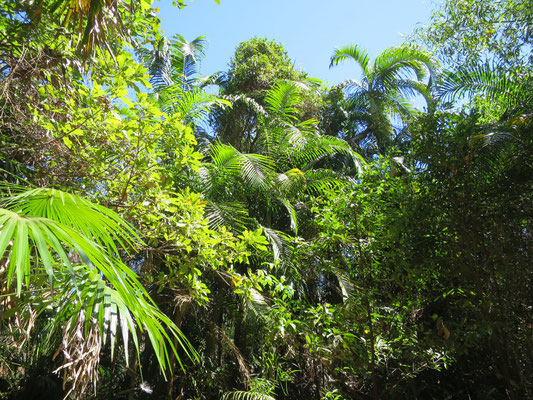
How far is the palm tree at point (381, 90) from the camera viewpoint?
9984 millimetres

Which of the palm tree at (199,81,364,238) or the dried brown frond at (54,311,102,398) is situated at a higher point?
the palm tree at (199,81,364,238)

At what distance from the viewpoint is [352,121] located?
11.0 m

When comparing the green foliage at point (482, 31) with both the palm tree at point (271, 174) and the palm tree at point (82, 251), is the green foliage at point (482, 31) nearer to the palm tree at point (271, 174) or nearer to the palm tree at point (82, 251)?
the palm tree at point (271, 174)

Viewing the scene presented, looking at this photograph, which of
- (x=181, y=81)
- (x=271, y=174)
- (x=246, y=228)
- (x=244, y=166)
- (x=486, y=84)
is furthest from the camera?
(x=181, y=81)

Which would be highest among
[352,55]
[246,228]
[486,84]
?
[352,55]

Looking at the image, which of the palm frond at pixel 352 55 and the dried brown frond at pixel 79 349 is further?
the palm frond at pixel 352 55

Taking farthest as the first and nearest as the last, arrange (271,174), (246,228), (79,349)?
(271,174) < (246,228) < (79,349)

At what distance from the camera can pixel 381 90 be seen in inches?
414

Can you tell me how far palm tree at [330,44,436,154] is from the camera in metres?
9.98

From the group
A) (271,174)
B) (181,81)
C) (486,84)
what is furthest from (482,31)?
(181,81)

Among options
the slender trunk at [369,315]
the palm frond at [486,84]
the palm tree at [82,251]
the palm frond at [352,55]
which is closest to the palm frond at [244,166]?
the slender trunk at [369,315]

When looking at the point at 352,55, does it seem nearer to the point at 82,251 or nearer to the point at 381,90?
the point at 381,90

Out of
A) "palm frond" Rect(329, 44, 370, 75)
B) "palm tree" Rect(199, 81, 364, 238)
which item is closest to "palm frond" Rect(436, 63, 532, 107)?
"palm tree" Rect(199, 81, 364, 238)

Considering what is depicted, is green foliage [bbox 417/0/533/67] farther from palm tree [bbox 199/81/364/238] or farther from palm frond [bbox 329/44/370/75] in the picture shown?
palm frond [bbox 329/44/370/75]
